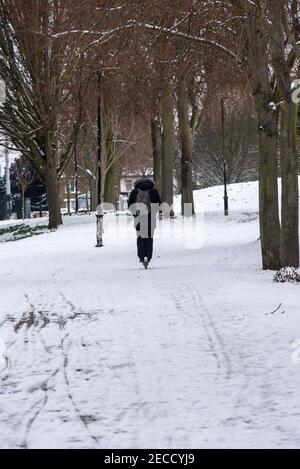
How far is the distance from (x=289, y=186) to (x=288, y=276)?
1.65 meters

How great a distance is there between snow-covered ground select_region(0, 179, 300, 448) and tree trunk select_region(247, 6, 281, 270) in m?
0.67

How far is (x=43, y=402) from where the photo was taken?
5371 millimetres

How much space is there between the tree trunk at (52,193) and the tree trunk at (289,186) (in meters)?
19.3

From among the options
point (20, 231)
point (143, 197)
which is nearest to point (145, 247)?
point (143, 197)

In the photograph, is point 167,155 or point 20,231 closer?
point 167,155

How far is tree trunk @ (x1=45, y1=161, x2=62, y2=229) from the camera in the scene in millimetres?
30953

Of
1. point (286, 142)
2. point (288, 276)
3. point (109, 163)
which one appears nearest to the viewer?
point (288, 276)

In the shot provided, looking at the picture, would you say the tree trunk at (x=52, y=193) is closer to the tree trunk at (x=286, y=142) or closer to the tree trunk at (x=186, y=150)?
the tree trunk at (x=186, y=150)

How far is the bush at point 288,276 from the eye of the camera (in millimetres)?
11883

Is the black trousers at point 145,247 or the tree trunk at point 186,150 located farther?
the tree trunk at point 186,150

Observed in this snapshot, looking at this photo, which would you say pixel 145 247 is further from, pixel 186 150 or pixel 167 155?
pixel 167 155

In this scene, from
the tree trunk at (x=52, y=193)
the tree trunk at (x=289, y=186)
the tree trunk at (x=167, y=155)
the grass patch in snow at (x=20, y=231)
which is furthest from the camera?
the tree trunk at (x=52, y=193)

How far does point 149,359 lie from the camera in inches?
266

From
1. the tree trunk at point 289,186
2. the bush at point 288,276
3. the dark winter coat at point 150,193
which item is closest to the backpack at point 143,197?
the dark winter coat at point 150,193
